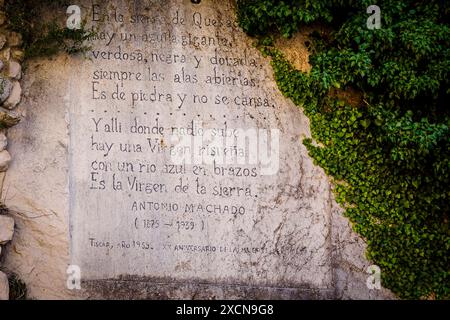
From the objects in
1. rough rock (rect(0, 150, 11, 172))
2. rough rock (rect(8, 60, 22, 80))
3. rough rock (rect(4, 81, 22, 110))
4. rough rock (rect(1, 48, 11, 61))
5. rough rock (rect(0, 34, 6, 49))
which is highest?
rough rock (rect(0, 34, 6, 49))

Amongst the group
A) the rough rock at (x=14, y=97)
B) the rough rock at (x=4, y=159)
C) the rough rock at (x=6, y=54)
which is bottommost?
the rough rock at (x=4, y=159)

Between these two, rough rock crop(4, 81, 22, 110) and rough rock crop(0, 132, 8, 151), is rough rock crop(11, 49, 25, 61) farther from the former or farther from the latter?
rough rock crop(0, 132, 8, 151)

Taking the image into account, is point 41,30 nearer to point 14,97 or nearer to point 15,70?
point 15,70

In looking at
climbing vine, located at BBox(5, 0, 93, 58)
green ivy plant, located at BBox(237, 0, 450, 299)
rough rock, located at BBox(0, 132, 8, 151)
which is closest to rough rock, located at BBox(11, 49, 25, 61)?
climbing vine, located at BBox(5, 0, 93, 58)

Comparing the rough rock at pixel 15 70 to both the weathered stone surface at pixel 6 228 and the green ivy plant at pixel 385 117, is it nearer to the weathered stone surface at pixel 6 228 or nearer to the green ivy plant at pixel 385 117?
the weathered stone surface at pixel 6 228

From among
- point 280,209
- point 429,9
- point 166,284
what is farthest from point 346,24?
point 166,284

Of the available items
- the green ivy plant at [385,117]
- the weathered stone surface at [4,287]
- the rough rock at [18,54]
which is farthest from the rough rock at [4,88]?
the green ivy plant at [385,117]

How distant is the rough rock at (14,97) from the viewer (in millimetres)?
4875

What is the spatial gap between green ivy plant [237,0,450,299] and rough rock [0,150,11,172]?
249 cm

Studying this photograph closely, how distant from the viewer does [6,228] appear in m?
4.71

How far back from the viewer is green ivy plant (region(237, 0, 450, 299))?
15.7 feet

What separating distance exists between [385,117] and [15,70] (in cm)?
343

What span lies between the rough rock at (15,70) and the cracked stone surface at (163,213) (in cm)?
8
